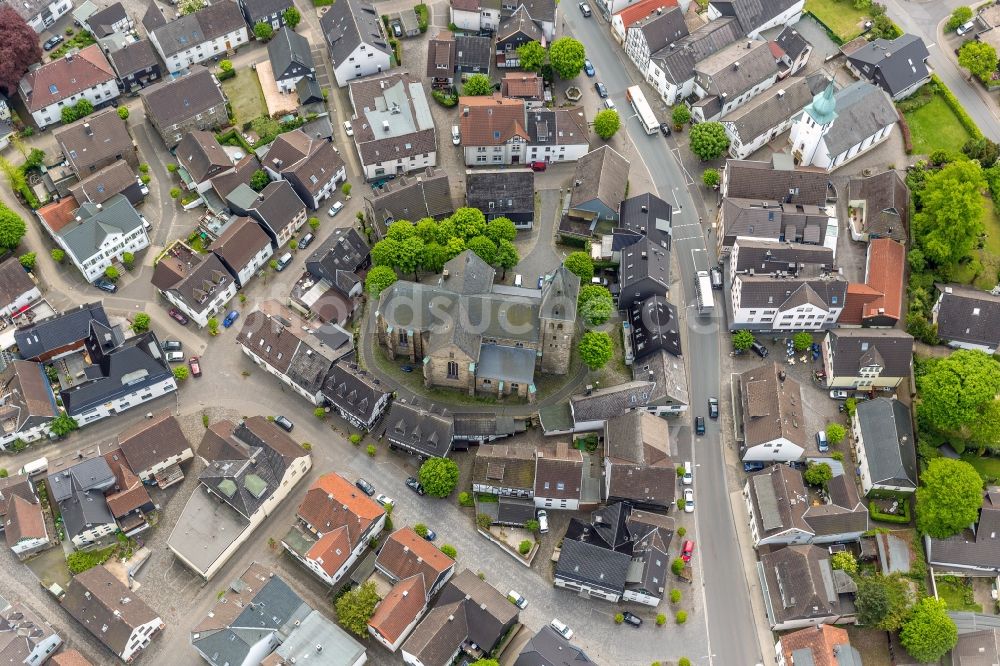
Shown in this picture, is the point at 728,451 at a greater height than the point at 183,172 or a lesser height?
lesser

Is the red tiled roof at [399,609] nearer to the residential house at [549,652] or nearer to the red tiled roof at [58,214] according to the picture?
Answer: the residential house at [549,652]

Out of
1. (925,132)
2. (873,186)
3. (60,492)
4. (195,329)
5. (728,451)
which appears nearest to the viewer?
(60,492)

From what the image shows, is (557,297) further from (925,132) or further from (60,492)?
(925,132)

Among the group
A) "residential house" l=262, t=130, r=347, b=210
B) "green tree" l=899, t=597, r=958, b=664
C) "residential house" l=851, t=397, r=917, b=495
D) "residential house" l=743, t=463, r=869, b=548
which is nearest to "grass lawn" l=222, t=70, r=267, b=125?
"residential house" l=262, t=130, r=347, b=210

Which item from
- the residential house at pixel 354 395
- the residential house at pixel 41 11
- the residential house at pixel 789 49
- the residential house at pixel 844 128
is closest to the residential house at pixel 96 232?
the residential house at pixel 354 395

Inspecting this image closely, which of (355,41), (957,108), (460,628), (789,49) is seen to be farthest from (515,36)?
(460,628)

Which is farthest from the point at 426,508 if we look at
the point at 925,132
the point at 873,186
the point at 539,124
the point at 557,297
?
the point at 925,132
